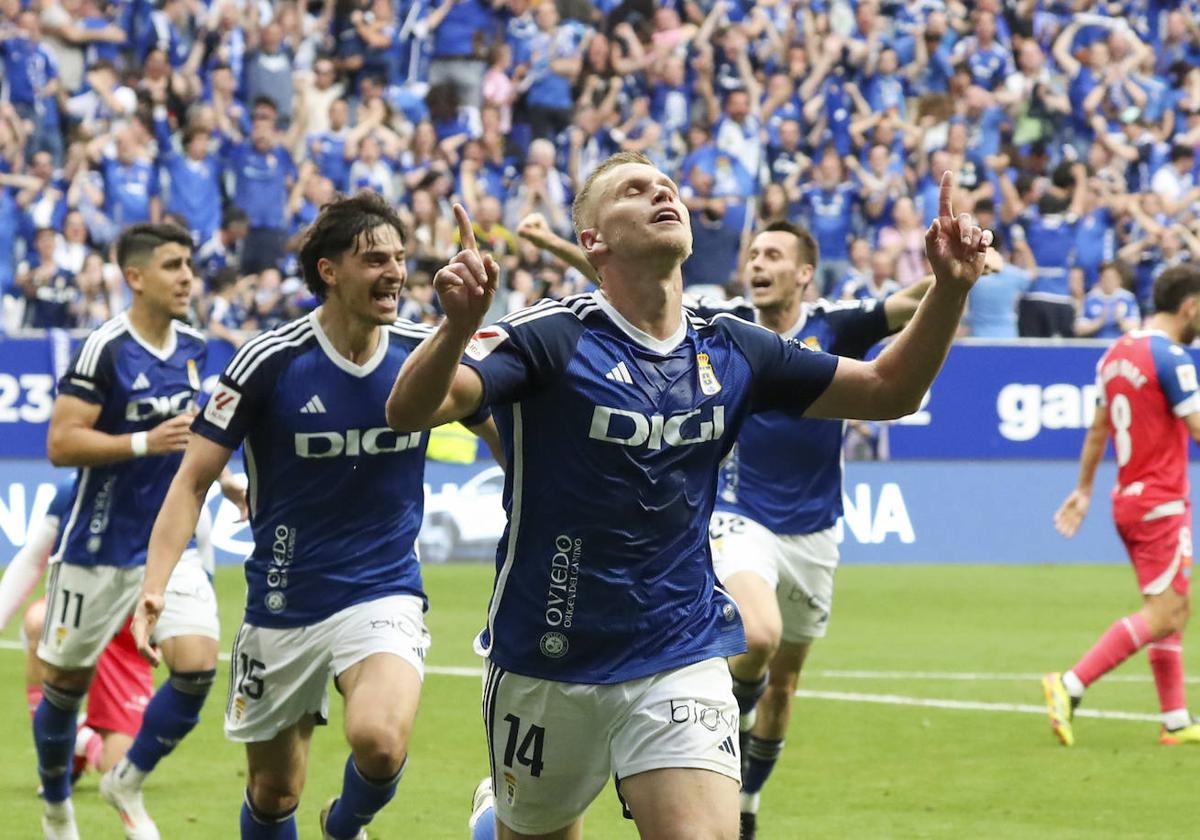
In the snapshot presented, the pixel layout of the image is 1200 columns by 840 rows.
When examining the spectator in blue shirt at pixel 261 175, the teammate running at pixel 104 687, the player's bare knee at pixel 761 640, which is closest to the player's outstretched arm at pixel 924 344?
the player's bare knee at pixel 761 640

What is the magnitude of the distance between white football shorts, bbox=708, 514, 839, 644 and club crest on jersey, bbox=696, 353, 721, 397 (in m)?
3.68

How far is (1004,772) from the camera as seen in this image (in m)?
10.2

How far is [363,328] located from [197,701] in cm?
220

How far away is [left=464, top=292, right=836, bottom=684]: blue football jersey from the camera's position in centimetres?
520

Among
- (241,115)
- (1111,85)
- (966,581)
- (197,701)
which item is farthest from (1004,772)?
(1111,85)

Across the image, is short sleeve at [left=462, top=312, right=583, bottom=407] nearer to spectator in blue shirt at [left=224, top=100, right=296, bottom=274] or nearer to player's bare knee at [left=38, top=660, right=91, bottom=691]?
player's bare knee at [left=38, top=660, right=91, bottom=691]

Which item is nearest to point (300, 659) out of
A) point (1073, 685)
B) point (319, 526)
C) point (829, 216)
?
point (319, 526)

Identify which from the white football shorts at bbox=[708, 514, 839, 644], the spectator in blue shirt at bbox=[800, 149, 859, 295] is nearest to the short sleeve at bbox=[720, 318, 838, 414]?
the white football shorts at bbox=[708, 514, 839, 644]

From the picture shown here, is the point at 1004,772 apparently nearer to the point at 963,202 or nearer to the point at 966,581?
the point at 966,581

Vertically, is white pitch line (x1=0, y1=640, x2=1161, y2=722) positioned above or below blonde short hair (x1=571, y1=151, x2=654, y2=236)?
below

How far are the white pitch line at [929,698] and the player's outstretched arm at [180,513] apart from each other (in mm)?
4709

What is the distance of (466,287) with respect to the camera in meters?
4.48

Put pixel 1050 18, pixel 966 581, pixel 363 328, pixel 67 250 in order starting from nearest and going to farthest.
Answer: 1. pixel 363 328
2. pixel 966 581
3. pixel 67 250
4. pixel 1050 18

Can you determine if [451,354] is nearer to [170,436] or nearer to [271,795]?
[271,795]
